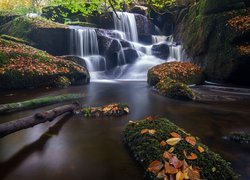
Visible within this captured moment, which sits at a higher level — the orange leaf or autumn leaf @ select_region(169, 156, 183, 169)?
autumn leaf @ select_region(169, 156, 183, 169)

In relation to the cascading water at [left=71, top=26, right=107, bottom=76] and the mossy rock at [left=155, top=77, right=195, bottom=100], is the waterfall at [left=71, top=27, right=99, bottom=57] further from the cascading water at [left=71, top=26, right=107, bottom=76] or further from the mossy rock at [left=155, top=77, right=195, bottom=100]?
the mossy rock at [left=155, top=77, right=195, bottom=100]

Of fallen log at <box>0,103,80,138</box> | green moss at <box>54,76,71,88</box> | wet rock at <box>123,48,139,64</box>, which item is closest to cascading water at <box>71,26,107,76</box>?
wet rock at <box>123,48,139,64</box>

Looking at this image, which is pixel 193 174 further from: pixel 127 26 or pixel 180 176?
pixel 127 26

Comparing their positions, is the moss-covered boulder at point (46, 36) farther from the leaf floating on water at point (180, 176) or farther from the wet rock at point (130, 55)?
the leaf floating on water at point (180, 176)

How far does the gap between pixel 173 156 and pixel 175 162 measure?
114mm

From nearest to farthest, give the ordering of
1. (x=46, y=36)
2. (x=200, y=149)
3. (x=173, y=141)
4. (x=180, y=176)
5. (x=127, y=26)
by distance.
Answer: (x=180, y=176) < (x=200, y=149) < (x=173, y=141) < (x=46, y=36) < (x=127, y=26)

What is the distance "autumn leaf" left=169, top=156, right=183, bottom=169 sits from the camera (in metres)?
3.21

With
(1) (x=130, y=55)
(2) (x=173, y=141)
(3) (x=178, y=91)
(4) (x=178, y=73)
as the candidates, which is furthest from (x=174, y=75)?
(2) (x=173, y=141)

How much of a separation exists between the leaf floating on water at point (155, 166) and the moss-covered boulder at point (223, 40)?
346 inches

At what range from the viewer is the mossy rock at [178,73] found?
11508 millimetres

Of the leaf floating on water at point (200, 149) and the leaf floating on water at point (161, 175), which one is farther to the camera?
the leaf floating on water at point (200, 149)

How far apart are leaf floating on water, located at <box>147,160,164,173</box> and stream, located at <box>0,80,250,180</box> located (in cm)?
20

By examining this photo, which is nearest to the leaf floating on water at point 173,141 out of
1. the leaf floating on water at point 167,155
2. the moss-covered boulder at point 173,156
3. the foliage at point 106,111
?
the moss-covered boulder at point 173,156

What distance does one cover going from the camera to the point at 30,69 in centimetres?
1106
